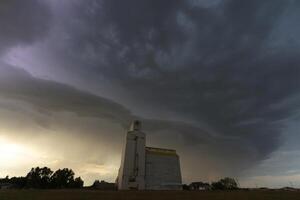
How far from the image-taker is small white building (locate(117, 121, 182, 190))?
4643 inches

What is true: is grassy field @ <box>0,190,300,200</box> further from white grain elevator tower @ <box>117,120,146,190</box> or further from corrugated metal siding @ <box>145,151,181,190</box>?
corrugated metal siding @ <box>145,151,181,190</box>

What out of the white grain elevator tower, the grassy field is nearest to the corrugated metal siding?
the white grain elevator tower

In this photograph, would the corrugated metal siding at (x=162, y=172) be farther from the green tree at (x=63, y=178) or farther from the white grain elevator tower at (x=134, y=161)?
the green tree at (x=63, y=178)

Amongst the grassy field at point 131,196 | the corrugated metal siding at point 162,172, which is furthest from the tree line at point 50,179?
the grassy field at point 131,196

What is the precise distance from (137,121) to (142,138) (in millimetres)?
10421

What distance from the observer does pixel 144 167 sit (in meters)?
124

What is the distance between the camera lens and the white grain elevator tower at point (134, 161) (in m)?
117

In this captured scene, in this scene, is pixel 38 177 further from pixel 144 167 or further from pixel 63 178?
pixel 144 167

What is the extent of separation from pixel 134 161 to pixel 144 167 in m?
6.44

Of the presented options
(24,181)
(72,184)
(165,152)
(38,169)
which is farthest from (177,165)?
(24,181)

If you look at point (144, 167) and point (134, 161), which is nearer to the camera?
point (134, 161)

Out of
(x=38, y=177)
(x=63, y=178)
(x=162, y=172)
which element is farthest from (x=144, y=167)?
(x=38, y=177)

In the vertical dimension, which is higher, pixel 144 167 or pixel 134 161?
pixel 134 161

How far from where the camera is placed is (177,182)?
12900cm
